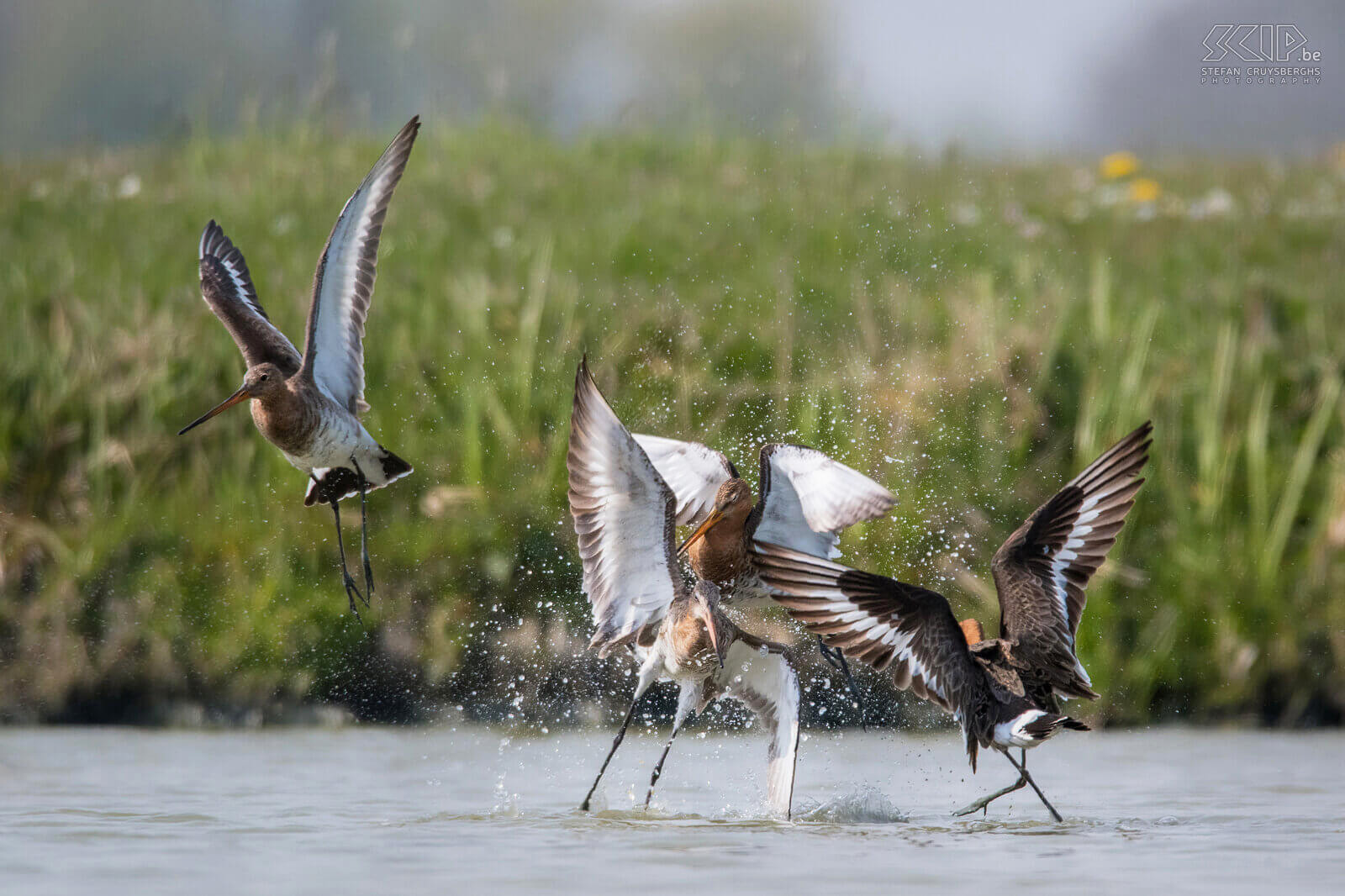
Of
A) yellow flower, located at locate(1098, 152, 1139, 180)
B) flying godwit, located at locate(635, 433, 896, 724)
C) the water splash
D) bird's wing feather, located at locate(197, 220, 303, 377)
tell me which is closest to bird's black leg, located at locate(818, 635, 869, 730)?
flying godwit, located at locate(635, 433, 896, 724)

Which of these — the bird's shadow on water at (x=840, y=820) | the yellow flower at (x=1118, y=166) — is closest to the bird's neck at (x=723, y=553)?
the bird's shadow on water at (x=840, y=820)

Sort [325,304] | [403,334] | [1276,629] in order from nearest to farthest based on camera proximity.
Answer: [325,304]
[1276,629]
[403,334]

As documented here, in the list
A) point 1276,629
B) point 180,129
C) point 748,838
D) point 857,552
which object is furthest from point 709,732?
point 180,129

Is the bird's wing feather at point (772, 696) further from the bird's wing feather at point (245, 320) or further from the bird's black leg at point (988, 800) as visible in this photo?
the bird's wing feather at point (245, 320)

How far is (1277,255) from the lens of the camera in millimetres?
11672

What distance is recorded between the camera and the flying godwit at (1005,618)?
19.5 feet

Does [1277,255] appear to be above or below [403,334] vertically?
above

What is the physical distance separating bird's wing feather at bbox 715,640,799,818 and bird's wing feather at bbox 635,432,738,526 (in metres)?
0.65

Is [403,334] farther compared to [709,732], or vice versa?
[403,334]

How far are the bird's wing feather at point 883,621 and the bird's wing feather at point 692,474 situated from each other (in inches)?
40.0

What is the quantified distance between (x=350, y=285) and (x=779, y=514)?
1.97 m

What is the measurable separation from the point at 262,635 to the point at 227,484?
101 centimetres

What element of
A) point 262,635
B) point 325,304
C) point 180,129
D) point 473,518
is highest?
point 180,129

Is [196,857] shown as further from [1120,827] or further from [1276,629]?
[1276,629]
